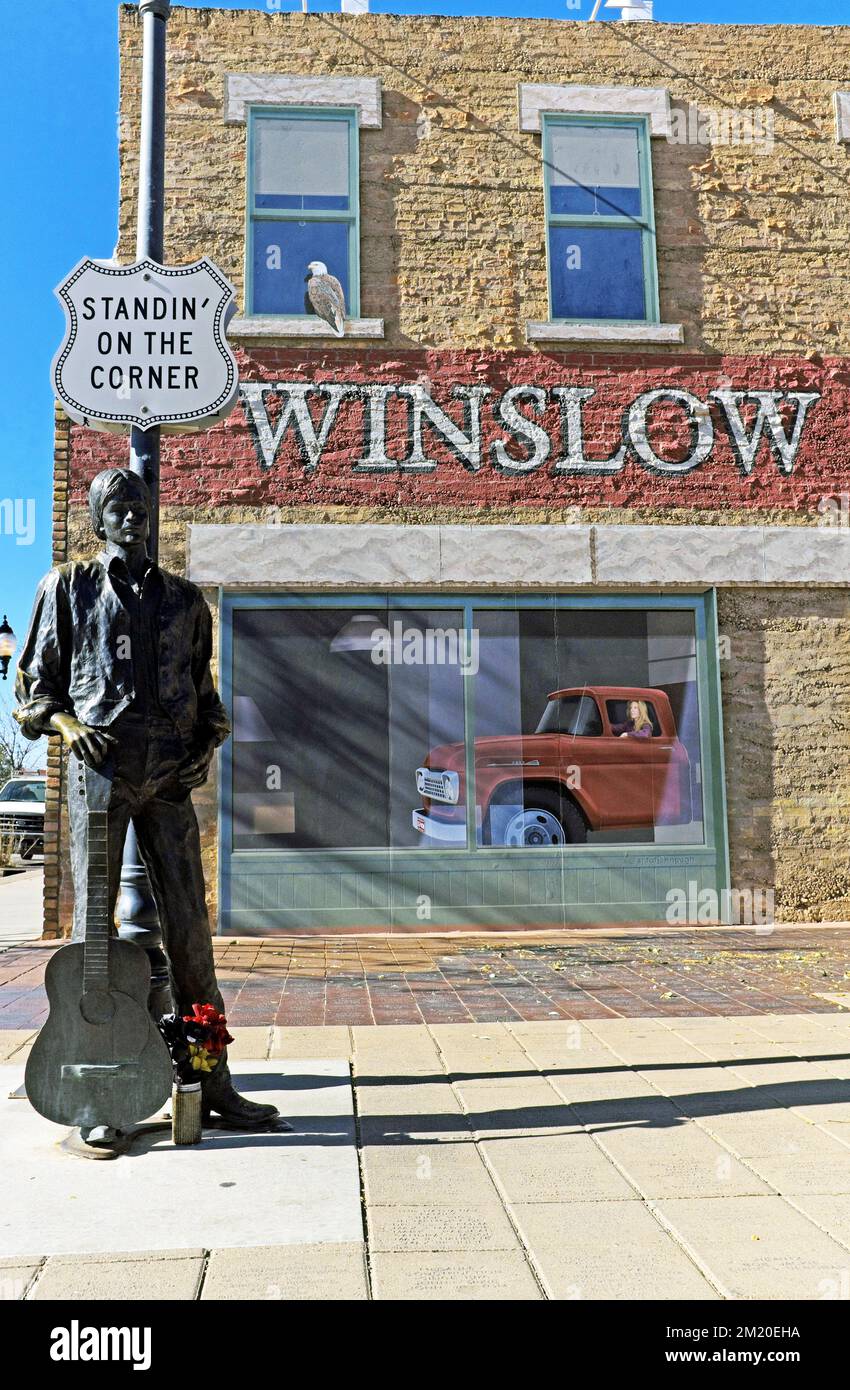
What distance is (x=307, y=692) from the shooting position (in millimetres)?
10367

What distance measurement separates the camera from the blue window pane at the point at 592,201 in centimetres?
1102

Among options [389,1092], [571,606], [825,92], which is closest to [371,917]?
[571,606]

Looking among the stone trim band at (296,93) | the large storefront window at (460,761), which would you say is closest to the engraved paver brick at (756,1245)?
the large storefront window at (460,761)

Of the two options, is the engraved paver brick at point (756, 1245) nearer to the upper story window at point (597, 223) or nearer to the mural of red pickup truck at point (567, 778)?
the mural of red pickup truck at point (567, 778)

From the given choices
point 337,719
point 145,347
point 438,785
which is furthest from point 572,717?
point 145,347

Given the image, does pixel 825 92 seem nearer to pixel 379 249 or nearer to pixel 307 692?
pixel 379 249

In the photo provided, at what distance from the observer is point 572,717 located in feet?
34.6

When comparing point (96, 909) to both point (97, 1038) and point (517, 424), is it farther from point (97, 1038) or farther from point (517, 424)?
point (517, 424)

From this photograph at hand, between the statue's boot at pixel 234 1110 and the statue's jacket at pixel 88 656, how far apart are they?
132 centimetres

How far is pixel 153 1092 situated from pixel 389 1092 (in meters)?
1.24

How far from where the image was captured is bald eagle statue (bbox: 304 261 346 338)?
10.6m

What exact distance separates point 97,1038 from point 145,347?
3.22 meters

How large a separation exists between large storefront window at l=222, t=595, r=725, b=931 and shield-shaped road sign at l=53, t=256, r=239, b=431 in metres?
4.73

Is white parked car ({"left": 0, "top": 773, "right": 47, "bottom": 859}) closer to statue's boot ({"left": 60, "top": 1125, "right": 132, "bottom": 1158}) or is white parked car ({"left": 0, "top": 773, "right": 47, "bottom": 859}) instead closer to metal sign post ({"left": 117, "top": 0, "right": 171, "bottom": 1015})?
metal sign post ({"left": 117, "top": 0, "right": 171, "bottom": 1015})
